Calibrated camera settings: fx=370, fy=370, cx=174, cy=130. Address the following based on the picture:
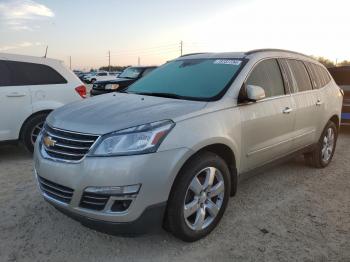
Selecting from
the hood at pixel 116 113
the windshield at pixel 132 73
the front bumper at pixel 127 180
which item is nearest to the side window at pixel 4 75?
the hood at pixel 116 113

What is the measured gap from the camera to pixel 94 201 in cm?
291

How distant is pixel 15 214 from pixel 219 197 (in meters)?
2.16

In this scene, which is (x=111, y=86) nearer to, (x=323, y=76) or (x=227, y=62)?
(x=323, y=76)

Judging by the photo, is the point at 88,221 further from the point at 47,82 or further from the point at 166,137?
the point at 47,82

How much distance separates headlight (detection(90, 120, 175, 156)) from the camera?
2861 mm

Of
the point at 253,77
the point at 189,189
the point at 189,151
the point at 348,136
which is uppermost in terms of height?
the point at 253,77

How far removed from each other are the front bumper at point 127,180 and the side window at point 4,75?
12.0 feet

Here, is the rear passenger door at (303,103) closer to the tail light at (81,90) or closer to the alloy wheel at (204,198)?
the alloy wheel at (204,198)

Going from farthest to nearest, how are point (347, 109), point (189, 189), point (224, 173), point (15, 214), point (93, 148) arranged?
point (347, 109)
point (15, 214)
point (224, 173)
point (189, 189)
point (93, 148)

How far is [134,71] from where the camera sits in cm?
1441

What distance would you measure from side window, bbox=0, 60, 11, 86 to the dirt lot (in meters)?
1.86

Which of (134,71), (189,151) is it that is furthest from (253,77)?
(134,71)

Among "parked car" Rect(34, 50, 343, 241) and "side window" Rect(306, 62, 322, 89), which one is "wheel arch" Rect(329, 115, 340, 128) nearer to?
"side window" Rect(306, 62, 322, 89)

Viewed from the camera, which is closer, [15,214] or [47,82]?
[15,214]
